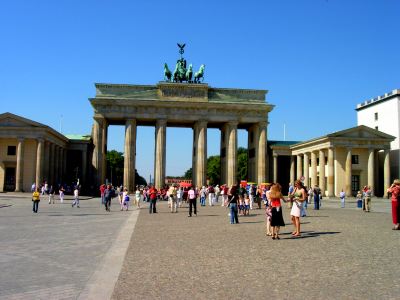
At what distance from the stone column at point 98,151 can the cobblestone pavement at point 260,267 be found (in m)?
55.1

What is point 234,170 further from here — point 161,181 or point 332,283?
point 332,283

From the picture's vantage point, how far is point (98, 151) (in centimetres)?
7094

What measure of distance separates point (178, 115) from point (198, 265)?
62.0 m

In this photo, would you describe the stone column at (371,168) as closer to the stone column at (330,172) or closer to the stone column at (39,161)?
the stone column at (330,172)

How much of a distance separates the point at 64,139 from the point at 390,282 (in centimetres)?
6949

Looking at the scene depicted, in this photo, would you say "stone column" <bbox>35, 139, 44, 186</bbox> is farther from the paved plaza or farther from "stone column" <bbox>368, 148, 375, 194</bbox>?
"stone column" <bbox>368, 148, 375, 194</bbox>

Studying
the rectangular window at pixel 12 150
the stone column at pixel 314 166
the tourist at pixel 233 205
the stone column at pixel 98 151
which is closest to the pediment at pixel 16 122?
the rectangular window at pixel 12 150

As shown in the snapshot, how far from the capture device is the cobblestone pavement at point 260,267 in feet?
26.6


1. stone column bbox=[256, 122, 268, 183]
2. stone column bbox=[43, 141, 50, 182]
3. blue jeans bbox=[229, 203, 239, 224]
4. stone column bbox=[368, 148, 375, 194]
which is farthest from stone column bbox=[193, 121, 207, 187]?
blue jeans bbox=[229, 203, 239, 224]

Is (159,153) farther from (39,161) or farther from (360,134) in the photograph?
(360,134)

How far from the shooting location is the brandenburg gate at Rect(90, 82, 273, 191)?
71.1m

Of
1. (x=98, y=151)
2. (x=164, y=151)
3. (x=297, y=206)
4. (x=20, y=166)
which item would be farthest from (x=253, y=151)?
(x=297, y=206)

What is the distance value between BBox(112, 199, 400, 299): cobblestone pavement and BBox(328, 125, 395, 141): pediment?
169 ft

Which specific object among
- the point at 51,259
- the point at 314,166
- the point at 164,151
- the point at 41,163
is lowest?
the point at 51,259
